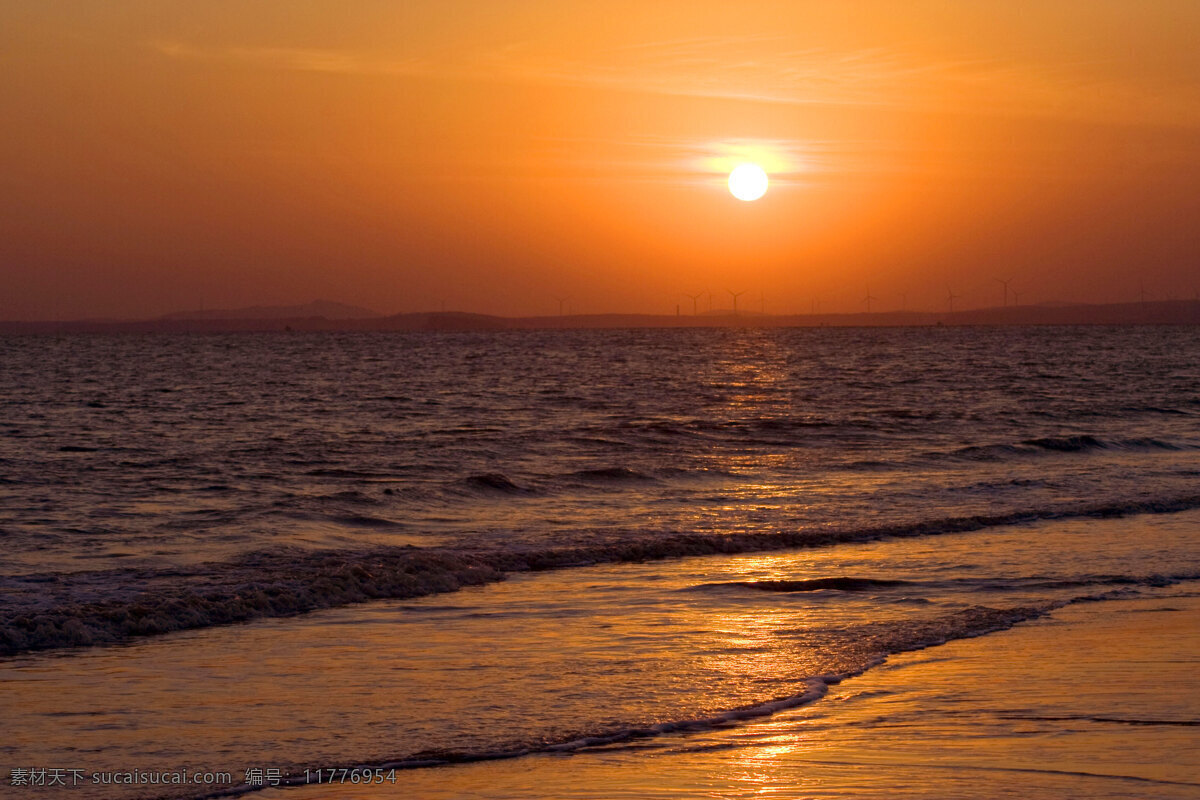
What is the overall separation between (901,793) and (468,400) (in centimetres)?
5261

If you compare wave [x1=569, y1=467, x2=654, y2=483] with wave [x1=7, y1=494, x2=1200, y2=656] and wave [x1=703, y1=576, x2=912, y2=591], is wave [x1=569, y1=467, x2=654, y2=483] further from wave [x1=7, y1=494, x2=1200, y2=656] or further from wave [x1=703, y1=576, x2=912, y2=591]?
wave [x1=703, y1=576, x2=912, y2=591]

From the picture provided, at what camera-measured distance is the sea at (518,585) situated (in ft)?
27.4

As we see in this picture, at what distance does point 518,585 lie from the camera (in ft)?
49.7

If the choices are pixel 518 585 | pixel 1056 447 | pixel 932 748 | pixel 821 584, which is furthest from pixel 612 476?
pixel 932 748

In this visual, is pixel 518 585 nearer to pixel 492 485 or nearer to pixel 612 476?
pixel 492 485

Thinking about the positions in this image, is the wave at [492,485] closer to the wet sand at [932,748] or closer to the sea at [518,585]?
the sea at [518,585]

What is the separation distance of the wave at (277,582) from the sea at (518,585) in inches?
2.0

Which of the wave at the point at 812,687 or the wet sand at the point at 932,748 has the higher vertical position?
the wet sand at the point at 932,748

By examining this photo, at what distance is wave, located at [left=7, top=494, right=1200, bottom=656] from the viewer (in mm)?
12289

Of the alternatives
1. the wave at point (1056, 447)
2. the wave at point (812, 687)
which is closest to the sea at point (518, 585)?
the wave at point (812, 687)

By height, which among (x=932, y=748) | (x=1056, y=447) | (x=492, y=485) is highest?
(x=932, y=748)

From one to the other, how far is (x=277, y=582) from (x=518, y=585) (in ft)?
9.41

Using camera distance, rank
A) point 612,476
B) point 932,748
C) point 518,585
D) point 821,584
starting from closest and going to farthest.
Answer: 1. point 932,748
2. point 821,584
3. point 518,585
4. point 612,476

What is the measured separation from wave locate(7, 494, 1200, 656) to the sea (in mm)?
52
